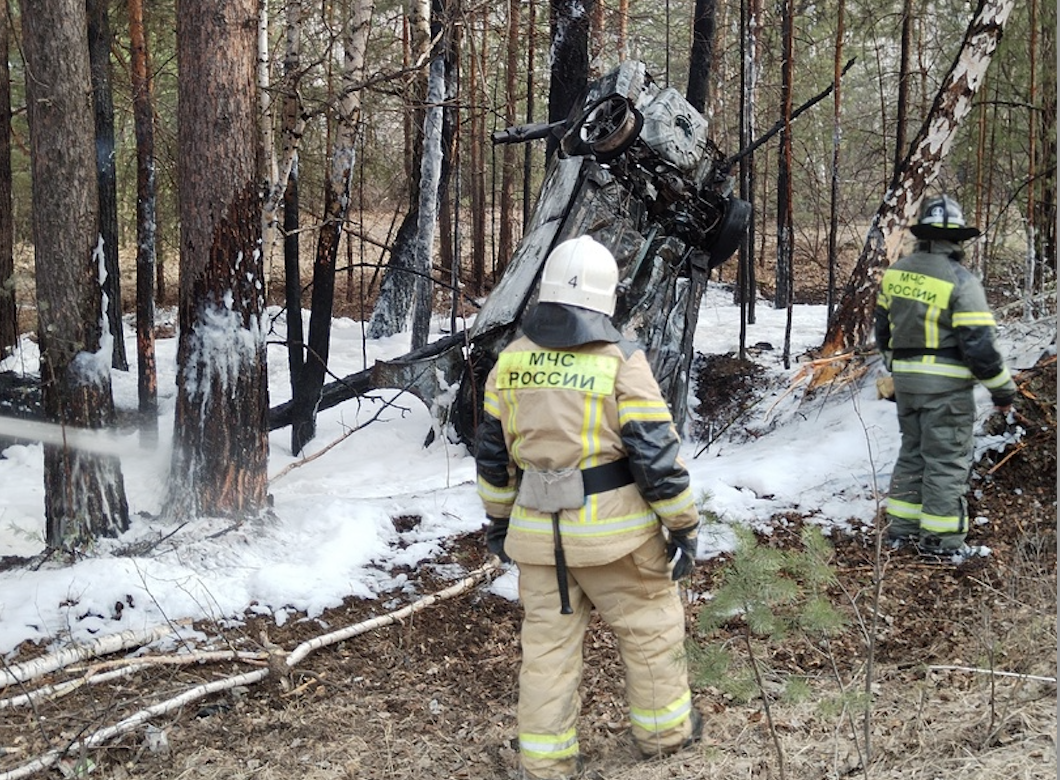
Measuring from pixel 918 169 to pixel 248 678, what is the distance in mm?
6972

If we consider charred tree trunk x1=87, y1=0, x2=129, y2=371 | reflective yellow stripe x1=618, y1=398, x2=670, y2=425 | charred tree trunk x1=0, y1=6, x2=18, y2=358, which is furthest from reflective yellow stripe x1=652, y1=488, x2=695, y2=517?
charred tree trunk x1=87, y1=0, x2=129, y2=371

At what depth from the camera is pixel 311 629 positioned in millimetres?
5008

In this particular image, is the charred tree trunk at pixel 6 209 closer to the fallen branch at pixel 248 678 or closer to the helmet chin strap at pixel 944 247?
the fallen branch at pixel 248 678

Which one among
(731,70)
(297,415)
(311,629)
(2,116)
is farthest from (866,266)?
(731,70)

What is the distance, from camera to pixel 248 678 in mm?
4410

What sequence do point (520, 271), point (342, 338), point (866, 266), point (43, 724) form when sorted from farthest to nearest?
point (342, 338) < point (866, 266) < point (520, 271) < point (43, 724)

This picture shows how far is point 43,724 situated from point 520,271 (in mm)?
4170

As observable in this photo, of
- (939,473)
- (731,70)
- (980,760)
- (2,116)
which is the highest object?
(731,70)

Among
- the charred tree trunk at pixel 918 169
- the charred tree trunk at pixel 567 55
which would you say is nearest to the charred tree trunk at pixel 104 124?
the charred tree trunk at pixel 567 55

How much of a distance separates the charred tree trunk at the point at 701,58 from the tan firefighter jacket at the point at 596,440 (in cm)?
837

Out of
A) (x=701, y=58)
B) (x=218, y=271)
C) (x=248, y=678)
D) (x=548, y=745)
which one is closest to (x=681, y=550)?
(x=548, y=745)

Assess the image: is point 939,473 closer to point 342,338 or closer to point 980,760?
point 980,760

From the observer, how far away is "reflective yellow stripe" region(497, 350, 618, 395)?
3395 millimetres

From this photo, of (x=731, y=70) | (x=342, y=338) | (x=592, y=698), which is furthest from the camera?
(x=731, y=70)
